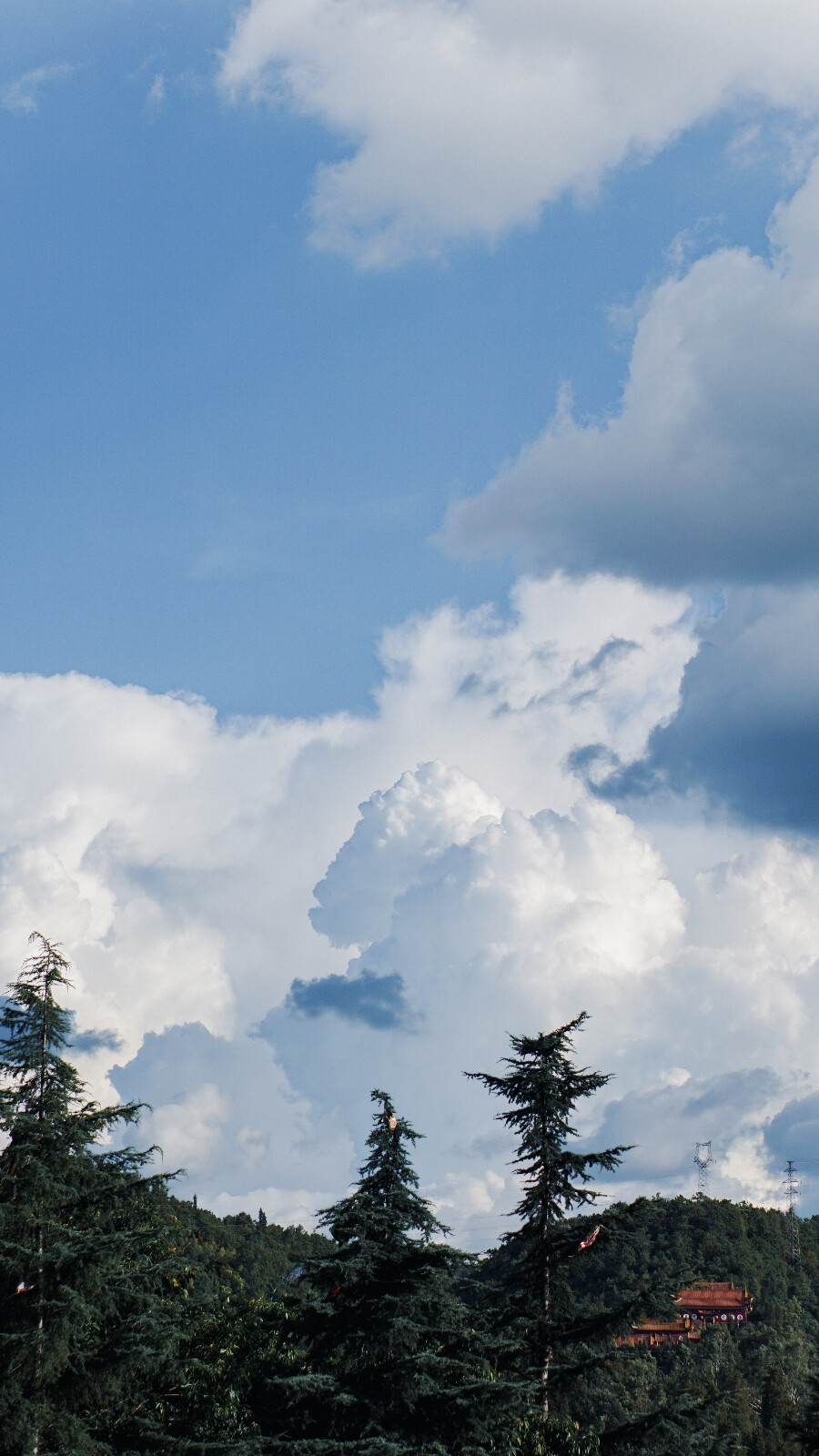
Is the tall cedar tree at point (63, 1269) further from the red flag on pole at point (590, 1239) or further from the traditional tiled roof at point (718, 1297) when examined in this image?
the traditional tiled roof at point (718, 1297)

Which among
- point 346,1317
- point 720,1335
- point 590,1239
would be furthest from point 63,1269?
point 720,1335

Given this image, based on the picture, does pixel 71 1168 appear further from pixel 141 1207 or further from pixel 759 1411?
pixel 759 1411

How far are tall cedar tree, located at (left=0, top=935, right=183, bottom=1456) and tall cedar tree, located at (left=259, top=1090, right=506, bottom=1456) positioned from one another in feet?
12.1

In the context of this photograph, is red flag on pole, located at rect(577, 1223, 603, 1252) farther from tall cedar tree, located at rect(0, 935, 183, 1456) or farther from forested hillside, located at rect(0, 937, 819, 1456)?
tall cedar tree, located at rect(0, 935, 183, 1456)

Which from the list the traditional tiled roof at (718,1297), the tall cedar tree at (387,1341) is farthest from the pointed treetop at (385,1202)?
the traditional tiled roof at (718,1297)

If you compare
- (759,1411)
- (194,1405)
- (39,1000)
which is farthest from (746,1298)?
(39,1000)

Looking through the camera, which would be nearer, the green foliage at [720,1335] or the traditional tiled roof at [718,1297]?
the green foliage at [720,1335]

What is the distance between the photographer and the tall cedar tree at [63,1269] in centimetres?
2691

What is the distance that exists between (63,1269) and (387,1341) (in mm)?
7587

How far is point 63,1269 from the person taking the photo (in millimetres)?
27562

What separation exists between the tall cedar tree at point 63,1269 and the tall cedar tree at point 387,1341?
12.1 feet

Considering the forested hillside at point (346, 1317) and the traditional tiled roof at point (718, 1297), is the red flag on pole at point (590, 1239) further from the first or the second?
the traditional tiled roof at point (718, 1297)

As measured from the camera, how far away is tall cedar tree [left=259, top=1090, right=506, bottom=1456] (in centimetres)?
2759

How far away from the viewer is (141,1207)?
3130 centimetres
